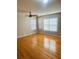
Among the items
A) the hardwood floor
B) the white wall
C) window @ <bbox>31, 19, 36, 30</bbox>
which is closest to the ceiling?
the white wall

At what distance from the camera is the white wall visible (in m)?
8.20

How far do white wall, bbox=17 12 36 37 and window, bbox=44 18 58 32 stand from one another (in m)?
1.87

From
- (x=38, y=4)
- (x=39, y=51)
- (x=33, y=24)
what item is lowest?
(x=39, y=51)

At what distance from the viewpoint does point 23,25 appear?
8.84 m

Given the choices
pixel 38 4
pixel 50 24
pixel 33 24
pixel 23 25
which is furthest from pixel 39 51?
pixel 33 24

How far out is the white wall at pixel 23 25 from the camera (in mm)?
8197

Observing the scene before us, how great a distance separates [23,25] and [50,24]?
9.11 feet

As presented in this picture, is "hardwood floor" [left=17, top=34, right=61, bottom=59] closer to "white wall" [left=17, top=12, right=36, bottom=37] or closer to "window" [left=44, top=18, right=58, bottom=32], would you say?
"white wall" [left=17, top=12, right=36, bottom=37]

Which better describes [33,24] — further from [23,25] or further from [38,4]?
[38,4]

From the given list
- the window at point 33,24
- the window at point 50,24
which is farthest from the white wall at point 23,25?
the window at point 50,24

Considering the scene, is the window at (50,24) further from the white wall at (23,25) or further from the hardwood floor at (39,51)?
the hardwood floor at (39,51)
